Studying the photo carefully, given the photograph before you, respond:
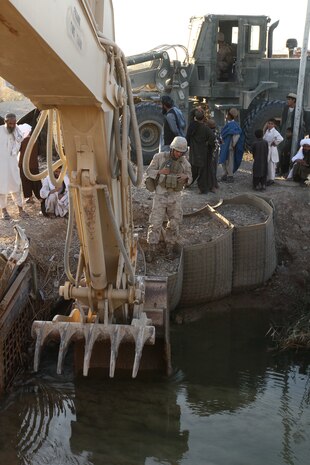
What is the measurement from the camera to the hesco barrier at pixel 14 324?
18.4 feet

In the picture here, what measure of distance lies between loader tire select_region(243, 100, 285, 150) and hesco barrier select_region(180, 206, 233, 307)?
15.6 ft

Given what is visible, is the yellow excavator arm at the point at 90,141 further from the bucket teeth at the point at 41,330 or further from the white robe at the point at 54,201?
the white robe at the point at 54,201

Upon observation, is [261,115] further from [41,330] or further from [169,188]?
[41,330]

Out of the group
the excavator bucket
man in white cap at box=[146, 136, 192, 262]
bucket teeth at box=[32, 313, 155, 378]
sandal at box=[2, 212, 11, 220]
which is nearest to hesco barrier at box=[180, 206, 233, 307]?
man in white cap at box=[146, 136, 192, 262]

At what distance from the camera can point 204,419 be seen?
5.66m

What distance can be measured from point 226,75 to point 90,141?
32.1 ft

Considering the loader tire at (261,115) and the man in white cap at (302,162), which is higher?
the loader tire at (261,115)

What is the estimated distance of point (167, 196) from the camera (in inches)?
292

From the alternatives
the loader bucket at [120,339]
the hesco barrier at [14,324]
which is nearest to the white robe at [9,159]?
the hesco barrier at [14,324]

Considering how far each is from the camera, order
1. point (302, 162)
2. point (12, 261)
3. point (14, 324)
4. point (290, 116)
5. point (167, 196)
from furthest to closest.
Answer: point (290, 116)
point (302, 162)
point (167, 196)
point (12, 261)
point (14, 324)

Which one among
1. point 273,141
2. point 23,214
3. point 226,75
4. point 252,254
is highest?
point 226,75

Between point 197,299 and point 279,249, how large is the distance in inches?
75.5

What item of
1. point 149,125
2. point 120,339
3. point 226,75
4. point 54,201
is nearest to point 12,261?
point 120,339

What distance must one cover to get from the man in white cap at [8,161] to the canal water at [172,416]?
115 inches
